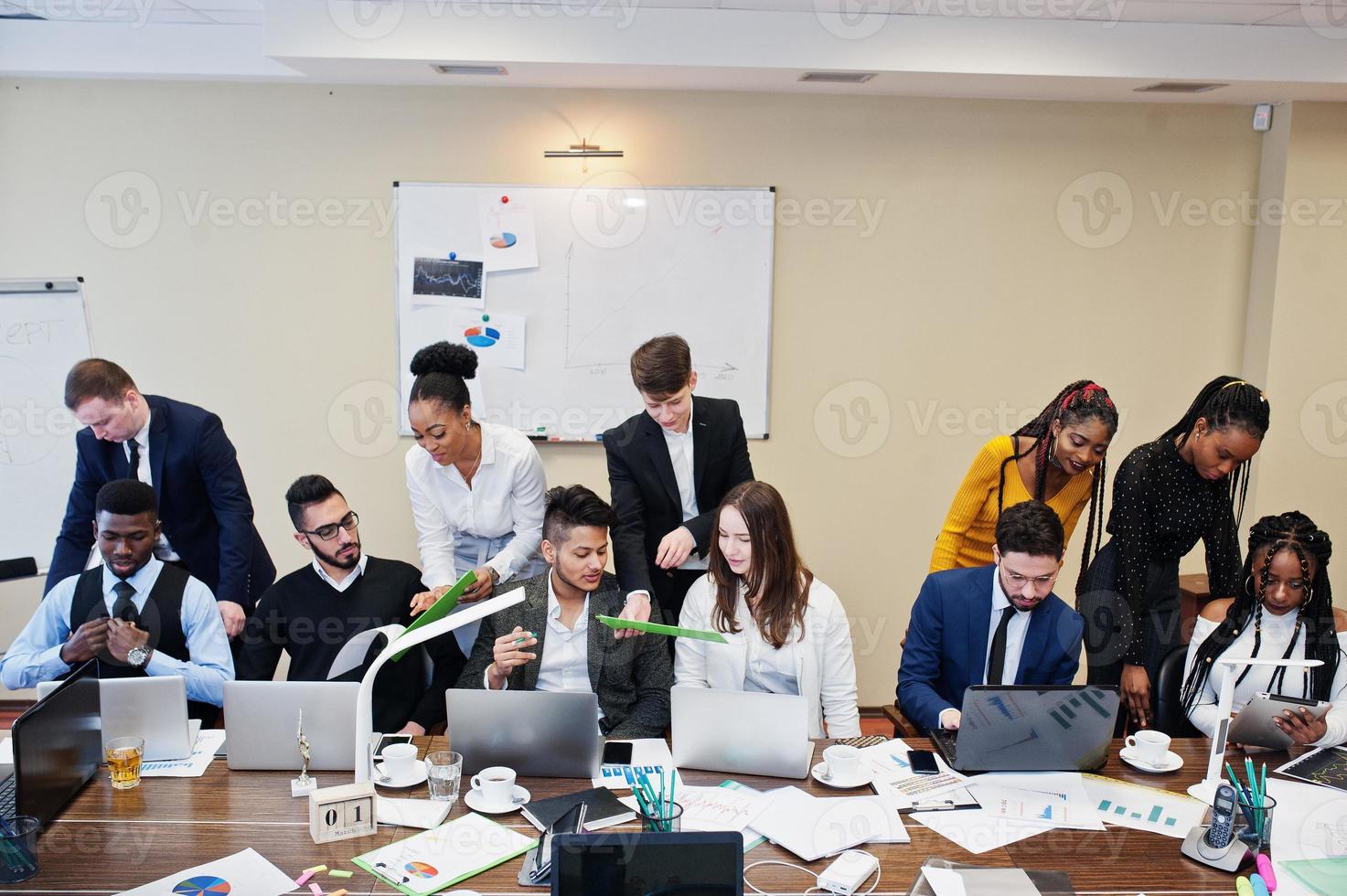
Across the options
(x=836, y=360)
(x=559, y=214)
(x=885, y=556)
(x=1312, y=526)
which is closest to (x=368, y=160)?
(x=559, y=214)

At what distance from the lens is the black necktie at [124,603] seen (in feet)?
9.05

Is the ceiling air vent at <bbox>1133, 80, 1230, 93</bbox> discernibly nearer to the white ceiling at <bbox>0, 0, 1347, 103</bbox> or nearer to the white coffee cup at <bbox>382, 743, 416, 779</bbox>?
the white ceiling at <bbox>0, 0, 1347, 103</bbox>

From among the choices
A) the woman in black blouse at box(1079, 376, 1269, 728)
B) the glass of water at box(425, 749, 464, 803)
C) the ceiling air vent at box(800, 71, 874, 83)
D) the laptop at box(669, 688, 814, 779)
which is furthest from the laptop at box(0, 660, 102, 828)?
the ceiling air vent at box(800, 71, 874, 83)

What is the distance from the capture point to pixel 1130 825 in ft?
6.57

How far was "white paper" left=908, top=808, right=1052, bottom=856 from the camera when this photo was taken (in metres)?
1.93

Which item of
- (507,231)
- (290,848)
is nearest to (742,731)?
(290,848)

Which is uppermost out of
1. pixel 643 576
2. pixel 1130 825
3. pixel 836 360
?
pixel 836 360

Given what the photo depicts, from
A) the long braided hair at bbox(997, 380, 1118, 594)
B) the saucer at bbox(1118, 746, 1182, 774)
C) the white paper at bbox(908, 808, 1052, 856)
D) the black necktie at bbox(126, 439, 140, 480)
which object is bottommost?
the white paper at bbox(908, 808, 1052, 856)

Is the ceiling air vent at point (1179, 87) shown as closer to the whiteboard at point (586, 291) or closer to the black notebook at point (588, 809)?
the whiteboard at point (586, 291)

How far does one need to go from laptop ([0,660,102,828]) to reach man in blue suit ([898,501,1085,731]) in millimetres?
1924

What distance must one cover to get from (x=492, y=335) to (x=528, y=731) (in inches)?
91.8

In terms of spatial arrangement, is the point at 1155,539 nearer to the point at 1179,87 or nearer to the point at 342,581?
the point at 1179,87

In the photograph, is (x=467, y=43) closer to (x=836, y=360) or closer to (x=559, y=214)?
(x=559, y=214)

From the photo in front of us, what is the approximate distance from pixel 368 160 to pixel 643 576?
2.22 metres
